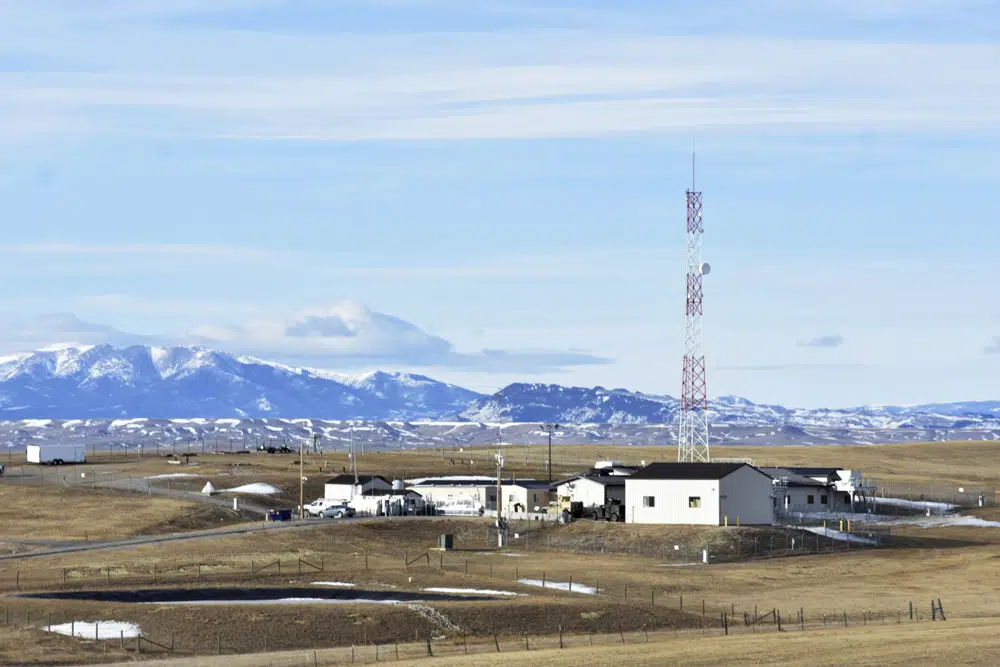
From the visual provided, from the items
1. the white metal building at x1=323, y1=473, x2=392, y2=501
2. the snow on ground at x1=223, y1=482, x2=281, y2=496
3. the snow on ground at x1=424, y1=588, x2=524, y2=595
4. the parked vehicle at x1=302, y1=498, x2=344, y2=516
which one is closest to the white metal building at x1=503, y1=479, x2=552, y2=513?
the white metal building at x1=323, y1=473, x2=392, y2=501

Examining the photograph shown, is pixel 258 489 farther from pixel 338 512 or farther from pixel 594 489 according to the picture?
pixel 594 489

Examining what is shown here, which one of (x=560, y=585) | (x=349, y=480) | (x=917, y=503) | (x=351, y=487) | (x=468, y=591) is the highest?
(x=349, y=480)

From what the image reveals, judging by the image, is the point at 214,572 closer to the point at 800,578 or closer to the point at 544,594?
the point at 544,594

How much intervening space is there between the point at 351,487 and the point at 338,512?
15.2 metres

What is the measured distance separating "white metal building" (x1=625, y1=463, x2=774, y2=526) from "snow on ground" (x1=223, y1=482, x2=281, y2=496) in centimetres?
4356

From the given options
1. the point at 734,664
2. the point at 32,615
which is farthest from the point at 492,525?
the point at 734,664

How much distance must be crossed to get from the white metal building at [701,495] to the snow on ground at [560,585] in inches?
1363

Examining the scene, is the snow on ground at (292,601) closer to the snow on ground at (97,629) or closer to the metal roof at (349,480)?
the snow on ground at (97,629)

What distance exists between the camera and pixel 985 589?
104m

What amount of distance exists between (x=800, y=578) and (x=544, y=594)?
22.0 metres

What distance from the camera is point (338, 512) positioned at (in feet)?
505

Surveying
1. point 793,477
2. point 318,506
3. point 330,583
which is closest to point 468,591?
point 330,583

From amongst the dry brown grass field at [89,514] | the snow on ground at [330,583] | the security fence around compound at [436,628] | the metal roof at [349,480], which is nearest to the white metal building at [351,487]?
the metal roof at [349,480]

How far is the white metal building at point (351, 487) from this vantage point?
168 meters
